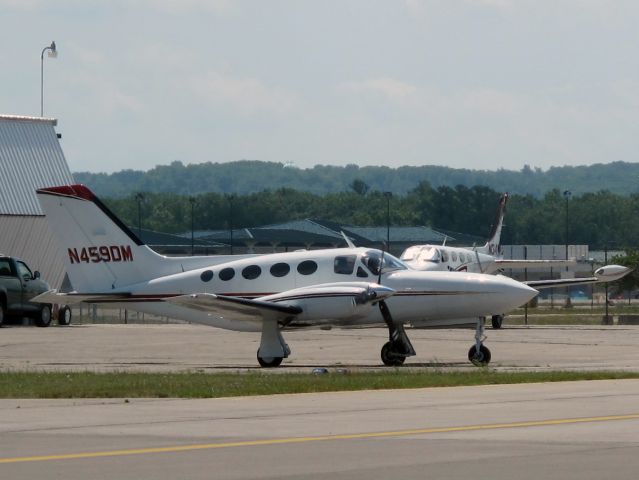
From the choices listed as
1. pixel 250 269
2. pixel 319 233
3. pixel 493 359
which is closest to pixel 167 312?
pixel 250 269

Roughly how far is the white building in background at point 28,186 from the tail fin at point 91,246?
1321 inches

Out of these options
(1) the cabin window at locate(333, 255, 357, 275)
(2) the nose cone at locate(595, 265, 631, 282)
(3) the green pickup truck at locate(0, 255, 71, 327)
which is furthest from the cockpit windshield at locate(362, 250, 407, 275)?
(3) the green pickup truck at locate(0, 255, 71, 327)

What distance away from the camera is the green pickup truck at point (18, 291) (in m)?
46.6

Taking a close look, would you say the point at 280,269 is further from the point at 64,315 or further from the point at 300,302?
the point at 64,315

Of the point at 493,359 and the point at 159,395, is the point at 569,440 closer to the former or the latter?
the point at 159,395

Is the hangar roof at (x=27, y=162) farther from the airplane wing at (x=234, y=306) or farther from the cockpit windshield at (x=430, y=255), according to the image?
the airplane wing at (x=234, y=306)

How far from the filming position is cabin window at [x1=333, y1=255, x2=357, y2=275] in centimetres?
2906

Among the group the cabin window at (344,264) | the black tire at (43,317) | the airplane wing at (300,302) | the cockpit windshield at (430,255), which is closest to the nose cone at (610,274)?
the cabin window at (344,264)

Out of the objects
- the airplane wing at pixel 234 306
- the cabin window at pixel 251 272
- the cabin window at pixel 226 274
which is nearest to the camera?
the airplane wing at pixel 234 306

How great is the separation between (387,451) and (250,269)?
1696 cm

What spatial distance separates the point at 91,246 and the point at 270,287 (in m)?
4.21

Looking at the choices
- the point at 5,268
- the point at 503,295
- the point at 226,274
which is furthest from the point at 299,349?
the point at 5,268

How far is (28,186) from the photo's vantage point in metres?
65.0

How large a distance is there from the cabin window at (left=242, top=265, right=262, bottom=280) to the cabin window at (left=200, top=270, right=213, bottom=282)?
749 millimetres
